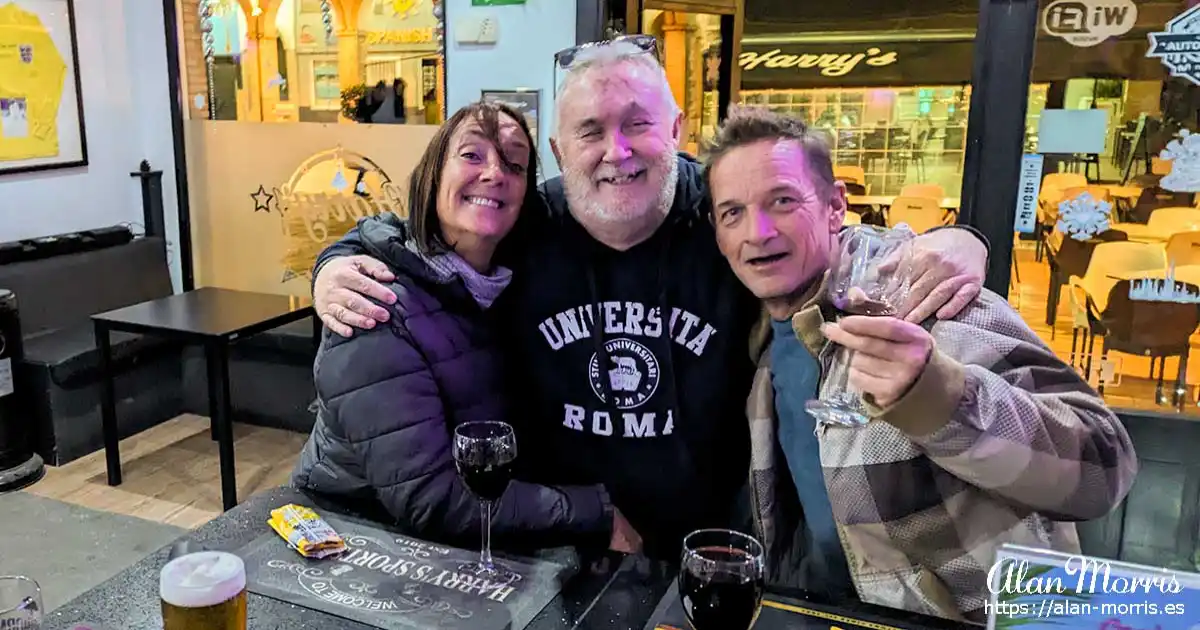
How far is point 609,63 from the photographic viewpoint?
1.88 metres

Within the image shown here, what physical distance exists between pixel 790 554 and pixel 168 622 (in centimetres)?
109

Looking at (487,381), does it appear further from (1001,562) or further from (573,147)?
(1001,562)

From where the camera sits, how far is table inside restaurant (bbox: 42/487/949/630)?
1258 mm

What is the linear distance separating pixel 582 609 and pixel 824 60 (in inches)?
301

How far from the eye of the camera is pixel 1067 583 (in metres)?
1.03

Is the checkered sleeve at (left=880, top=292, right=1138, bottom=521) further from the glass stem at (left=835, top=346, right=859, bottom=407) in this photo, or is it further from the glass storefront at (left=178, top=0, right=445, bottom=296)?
the glass storefront at (left=178, top=0, right=445, bottom=296)

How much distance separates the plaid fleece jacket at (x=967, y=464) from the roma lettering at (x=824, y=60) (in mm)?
7071

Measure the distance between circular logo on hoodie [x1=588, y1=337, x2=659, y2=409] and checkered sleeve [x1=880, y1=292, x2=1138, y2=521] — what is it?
0.59 meters

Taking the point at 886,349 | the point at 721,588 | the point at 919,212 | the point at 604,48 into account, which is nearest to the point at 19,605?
the point at 721,588

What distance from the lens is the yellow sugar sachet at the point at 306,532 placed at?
146cm

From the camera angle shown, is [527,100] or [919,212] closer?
[527,100]

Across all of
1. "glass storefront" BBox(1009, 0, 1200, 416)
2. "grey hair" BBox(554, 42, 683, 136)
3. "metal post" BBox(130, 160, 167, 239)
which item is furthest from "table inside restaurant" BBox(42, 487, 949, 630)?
"metal post" BBox(130, 160, 167, 239)

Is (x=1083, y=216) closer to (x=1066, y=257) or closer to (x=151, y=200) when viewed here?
(x=1066, y=257)

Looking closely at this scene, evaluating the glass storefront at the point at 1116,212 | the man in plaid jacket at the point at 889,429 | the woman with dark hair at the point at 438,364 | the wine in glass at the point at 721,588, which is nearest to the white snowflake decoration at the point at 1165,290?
the glass storefront at the point at 1116,212
